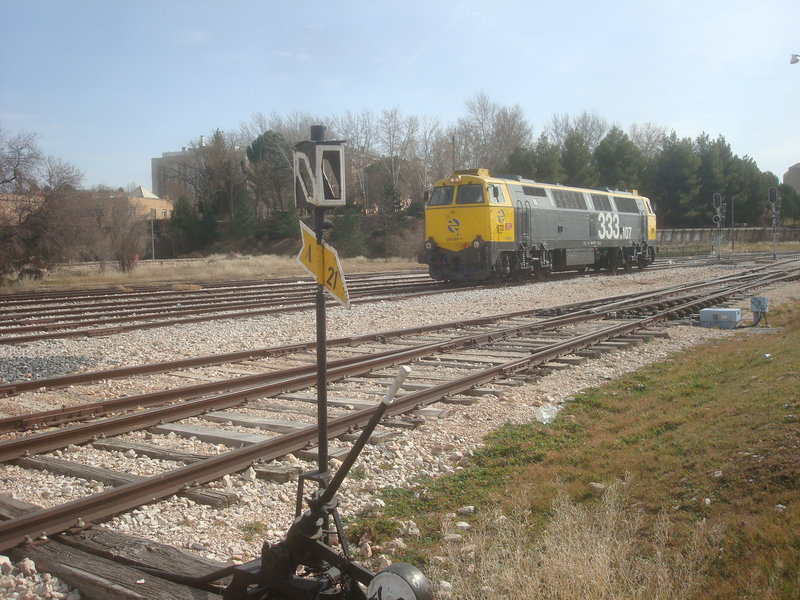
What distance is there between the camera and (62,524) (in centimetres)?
427

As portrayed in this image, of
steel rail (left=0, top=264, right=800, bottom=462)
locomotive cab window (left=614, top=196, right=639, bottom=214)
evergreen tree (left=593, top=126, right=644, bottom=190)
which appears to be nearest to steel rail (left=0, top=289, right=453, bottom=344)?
steel rail (left=0, top=264, right=800, bottom=462)

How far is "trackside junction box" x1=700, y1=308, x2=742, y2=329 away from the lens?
13703mm

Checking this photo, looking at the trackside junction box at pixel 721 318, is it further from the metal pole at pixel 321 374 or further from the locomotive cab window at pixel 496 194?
the metal pole at pixel 321 374

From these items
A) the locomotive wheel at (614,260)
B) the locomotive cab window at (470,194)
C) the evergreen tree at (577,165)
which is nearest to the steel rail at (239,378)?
the locomotive cab window at (470,194)

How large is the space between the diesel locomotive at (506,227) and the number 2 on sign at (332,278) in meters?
18.7

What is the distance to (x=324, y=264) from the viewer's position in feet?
13.4

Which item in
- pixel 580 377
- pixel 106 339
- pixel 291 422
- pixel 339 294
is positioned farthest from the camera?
pixel 106 339

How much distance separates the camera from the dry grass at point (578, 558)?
3.38 meters

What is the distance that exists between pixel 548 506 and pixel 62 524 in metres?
3.01

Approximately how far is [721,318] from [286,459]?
1067 cm

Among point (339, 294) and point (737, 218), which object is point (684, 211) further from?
point (339, 294)

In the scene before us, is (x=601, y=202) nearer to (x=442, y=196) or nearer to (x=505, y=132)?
(x=442, y=196)

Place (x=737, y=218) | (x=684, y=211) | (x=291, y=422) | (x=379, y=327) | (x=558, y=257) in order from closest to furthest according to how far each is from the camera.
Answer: (x=291, y=422) < (x=379, y=327) < (x=558, y=257) < (x=684, y=211) < (x=737, y=218)

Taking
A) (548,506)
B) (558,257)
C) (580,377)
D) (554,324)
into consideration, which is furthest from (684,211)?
(548,506)
